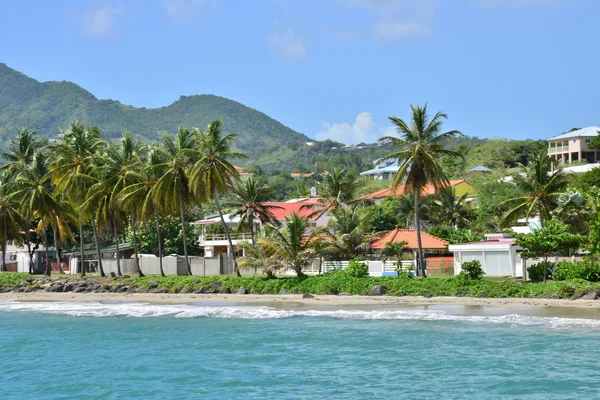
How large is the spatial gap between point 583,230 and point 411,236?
35.4ft

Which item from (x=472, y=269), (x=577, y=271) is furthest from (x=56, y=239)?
(x=577, y=271)

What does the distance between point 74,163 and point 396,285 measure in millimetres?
27655

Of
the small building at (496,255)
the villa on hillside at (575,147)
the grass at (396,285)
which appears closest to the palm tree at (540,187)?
the small building at (496,255)

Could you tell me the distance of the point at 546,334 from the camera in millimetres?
28500

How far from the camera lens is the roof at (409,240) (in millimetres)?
50188

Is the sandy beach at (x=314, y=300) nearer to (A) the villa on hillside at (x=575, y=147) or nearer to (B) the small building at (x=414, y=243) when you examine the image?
(B) the small building at (x=414, y=243)

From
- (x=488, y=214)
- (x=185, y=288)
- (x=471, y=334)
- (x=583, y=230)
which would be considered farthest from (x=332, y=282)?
(x=488, y=214)

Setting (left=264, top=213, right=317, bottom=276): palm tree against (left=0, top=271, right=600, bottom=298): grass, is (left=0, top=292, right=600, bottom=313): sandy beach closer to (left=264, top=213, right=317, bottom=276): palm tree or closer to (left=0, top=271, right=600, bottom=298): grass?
(left=0, top=271, right=600, bottom=298): grass

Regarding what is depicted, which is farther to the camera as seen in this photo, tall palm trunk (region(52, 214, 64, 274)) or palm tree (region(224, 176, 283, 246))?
tall palm trunk (region(52, 214, 64, 274))

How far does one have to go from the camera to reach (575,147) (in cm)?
10269

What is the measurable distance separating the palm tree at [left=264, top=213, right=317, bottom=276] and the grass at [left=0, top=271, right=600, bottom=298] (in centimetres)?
104

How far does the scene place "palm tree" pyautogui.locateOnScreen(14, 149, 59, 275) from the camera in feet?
192

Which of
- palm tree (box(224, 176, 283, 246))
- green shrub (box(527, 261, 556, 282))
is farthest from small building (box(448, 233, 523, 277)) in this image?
palm tree (box(224, 176, 283, 246))

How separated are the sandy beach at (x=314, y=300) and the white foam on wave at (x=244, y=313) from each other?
1776 millimetres
